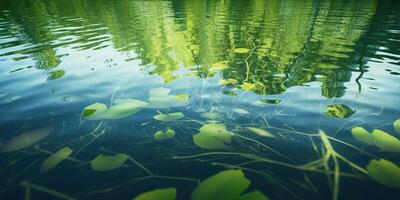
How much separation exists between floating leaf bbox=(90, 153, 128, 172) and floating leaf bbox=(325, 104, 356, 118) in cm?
265

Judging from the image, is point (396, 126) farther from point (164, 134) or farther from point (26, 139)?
point (26, 139)

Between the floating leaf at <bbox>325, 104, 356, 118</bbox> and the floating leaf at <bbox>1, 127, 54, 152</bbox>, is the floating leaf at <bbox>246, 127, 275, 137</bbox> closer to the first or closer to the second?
the floating leaf at <bbox>325, 104, 356, 118</bbox>

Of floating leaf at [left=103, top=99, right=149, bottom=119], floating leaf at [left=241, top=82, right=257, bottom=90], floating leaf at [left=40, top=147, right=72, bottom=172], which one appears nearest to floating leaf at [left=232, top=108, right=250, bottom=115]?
floating leaf at [left=241, top=82, right=257, bottom=90]

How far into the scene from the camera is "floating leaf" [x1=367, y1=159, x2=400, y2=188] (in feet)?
6.11

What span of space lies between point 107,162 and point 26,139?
1.15 metres

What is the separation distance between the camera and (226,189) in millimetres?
1667

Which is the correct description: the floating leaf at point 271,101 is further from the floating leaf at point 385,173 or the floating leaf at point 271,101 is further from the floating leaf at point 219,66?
the floating leaf at point 219,66

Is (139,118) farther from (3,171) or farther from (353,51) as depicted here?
(353,51)

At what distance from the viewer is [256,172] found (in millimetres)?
2105

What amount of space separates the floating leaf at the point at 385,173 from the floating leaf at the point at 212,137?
1.26 meters

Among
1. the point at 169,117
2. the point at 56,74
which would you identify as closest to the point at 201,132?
the point at 169,117

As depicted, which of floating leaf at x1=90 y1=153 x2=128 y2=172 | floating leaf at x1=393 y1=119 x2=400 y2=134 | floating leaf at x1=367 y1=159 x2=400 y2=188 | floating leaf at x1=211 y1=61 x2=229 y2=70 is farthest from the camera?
floating leaf at x1=211 y1=61 x2=229 y2=70

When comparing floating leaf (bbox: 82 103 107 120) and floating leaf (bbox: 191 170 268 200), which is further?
floating leaf (bbox: 82 103 107 120)

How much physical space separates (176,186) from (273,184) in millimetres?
812
